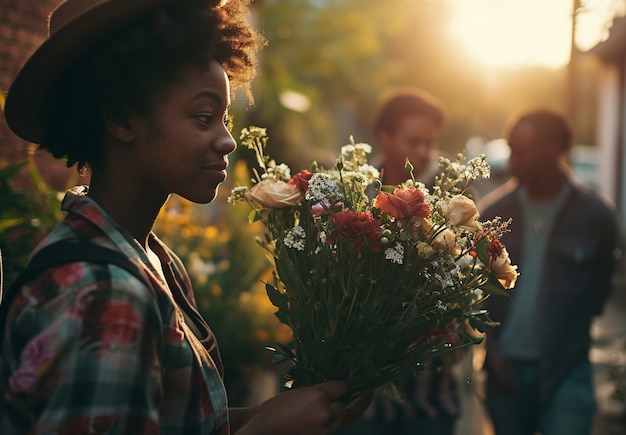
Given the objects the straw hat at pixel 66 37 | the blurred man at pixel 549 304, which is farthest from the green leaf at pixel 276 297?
the blurred man at pixel 549 304

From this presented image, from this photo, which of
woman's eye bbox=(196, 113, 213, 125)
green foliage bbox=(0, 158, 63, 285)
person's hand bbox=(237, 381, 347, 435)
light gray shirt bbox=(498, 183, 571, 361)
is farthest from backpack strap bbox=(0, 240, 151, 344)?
light gray shirt bbox=(498, 183, 571, 361)

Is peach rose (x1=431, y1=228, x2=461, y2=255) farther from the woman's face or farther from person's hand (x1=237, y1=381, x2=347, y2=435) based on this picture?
the woman's face

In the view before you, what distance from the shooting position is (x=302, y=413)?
1995mm

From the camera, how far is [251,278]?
6.77m

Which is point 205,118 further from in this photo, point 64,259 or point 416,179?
point 416,179

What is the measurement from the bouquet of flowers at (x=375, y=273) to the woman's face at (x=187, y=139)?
1.30 ft

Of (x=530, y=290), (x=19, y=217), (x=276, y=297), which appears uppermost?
(x=276, y=297)

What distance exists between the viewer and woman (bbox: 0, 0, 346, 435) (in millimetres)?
1476

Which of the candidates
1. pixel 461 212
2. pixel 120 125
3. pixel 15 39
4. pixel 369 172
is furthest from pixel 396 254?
pixel 15 39

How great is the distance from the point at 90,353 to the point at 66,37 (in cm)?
70

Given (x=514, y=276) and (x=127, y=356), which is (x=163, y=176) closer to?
(x=127, y=356)

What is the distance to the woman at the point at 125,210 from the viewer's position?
4.84 ft

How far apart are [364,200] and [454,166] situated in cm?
27

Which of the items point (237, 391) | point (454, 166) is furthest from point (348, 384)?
point (237, 391)
